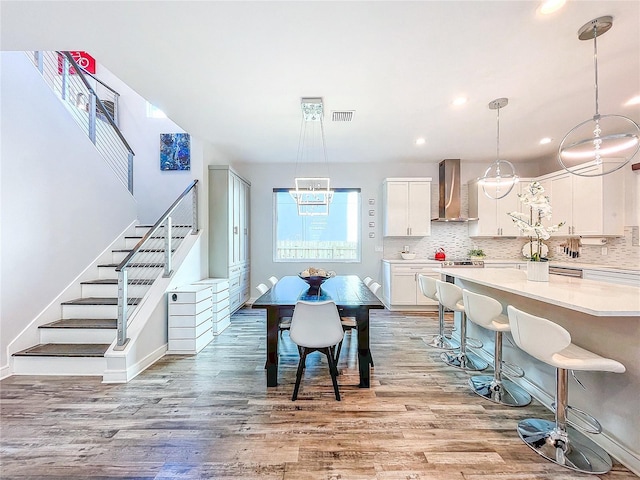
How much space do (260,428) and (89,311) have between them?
8.66 feet

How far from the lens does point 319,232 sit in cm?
611

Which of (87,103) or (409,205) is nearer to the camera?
(87,103)

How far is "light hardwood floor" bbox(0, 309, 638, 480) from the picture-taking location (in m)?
1.67

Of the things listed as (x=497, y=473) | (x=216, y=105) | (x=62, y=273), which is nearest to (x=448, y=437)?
(x=497, y=473)

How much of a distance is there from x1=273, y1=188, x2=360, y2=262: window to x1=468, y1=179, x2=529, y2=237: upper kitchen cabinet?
2.37m

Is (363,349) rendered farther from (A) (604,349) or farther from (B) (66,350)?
(B) (66,350)

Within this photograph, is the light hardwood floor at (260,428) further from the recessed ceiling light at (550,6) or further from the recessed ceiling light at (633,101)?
the recessed ceiling light at (633,101)

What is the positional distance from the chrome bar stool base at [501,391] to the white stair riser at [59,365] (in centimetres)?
355

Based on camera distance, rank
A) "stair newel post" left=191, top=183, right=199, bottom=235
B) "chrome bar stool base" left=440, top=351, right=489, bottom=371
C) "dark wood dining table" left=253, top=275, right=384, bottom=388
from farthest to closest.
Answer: "stair newel post" left=191, top=183, right=199, bottom=235 → "chrome bar stool base" left=440, top=351, right=489, bottom=371 → "dark wood dining table" left=253, top=275, right=384, bottom=388

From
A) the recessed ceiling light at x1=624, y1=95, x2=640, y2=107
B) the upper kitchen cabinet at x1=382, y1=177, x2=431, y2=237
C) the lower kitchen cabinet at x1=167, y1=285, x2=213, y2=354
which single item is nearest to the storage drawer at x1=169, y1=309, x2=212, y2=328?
the lower kitchen cabinet at x1=167, y1=285, x2=213, y2=354

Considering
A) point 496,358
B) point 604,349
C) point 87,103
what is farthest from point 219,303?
point 604,349

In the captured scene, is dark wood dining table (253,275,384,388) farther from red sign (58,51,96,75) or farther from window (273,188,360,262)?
red sign (58,51,96,75)

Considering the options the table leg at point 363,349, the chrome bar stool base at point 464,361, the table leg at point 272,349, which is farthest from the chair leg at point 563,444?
the table leg at point 272,349

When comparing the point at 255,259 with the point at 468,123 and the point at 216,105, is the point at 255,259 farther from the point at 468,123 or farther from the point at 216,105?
the point at 468,123
